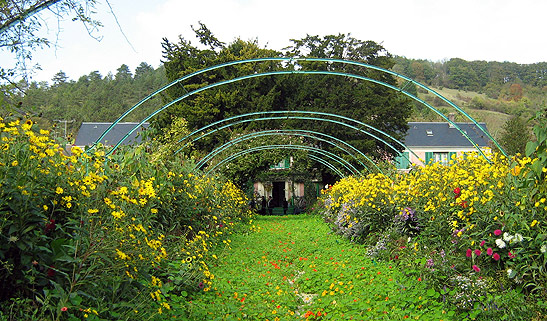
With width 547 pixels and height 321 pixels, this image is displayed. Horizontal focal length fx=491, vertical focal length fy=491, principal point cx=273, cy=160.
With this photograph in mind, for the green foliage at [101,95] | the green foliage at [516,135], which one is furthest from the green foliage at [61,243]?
the green foliage at [516,135]

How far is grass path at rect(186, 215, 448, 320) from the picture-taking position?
16.1 feet

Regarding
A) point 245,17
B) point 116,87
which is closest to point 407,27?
point 245,17

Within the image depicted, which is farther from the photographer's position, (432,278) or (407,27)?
(407,27)

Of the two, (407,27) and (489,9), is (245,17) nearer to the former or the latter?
(407,27)

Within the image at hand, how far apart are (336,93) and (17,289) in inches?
810

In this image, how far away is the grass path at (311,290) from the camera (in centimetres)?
491

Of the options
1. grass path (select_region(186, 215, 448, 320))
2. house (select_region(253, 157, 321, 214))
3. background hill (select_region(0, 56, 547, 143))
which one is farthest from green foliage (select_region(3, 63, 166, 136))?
house (select_region(253, 157, 321, 214))

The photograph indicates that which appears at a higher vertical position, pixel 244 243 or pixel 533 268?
pixel 533 268

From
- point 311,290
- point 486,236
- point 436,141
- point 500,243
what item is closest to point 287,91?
point 436,141

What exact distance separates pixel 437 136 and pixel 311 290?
3176 cm

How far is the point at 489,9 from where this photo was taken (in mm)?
6910

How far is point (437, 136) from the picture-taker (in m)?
35.6

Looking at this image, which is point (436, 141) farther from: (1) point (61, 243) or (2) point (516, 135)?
(1) point (61, 243)

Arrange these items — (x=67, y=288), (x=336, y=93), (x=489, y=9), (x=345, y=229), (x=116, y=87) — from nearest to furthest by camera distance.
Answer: (x=67, y=288)
(x=489, y=9)
(x=345, y=229)
(x=116, y=87)
(x=336, y=93)
